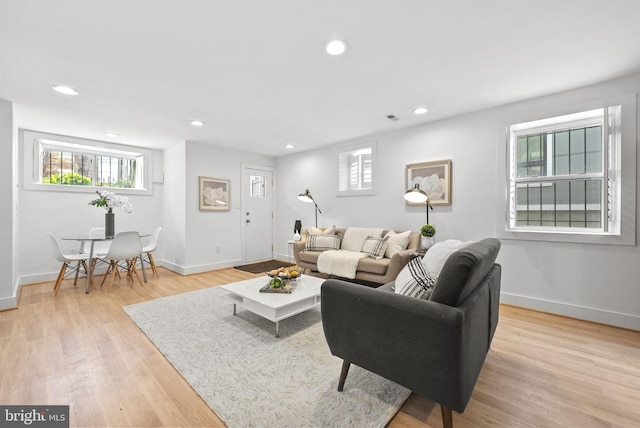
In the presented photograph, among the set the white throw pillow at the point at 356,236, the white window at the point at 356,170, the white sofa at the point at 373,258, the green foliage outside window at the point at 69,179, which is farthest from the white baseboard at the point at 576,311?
the green foliage outside window at the point at 69,179

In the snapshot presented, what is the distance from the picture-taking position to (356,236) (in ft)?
13.9

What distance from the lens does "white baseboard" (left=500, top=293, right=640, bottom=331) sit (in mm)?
2527

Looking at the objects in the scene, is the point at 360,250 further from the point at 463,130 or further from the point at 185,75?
the point at 185,75

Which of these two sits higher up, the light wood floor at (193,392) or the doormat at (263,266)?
the doormat at (263,266)

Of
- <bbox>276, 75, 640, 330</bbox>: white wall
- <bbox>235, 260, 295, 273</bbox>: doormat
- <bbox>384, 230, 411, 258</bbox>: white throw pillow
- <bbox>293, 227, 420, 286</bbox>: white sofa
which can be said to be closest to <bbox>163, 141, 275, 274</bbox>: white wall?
<bbox>235, 260, 295, 273</bbox>: doormat

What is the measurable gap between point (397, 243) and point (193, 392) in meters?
2.83

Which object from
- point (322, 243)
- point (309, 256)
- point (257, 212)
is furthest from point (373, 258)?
point (257, 212)

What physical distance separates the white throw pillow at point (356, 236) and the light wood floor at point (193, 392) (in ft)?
6.21

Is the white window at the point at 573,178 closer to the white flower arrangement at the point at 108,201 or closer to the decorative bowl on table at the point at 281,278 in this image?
the decorative bowl on table at the point at 281,278

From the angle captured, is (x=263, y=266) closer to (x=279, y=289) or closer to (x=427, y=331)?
(x=279, y=289)

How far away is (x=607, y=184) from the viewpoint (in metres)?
2.64

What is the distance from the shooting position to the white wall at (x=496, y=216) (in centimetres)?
259

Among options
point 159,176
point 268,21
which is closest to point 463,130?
point 268,21

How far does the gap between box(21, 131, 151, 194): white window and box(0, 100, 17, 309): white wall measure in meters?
1.37
